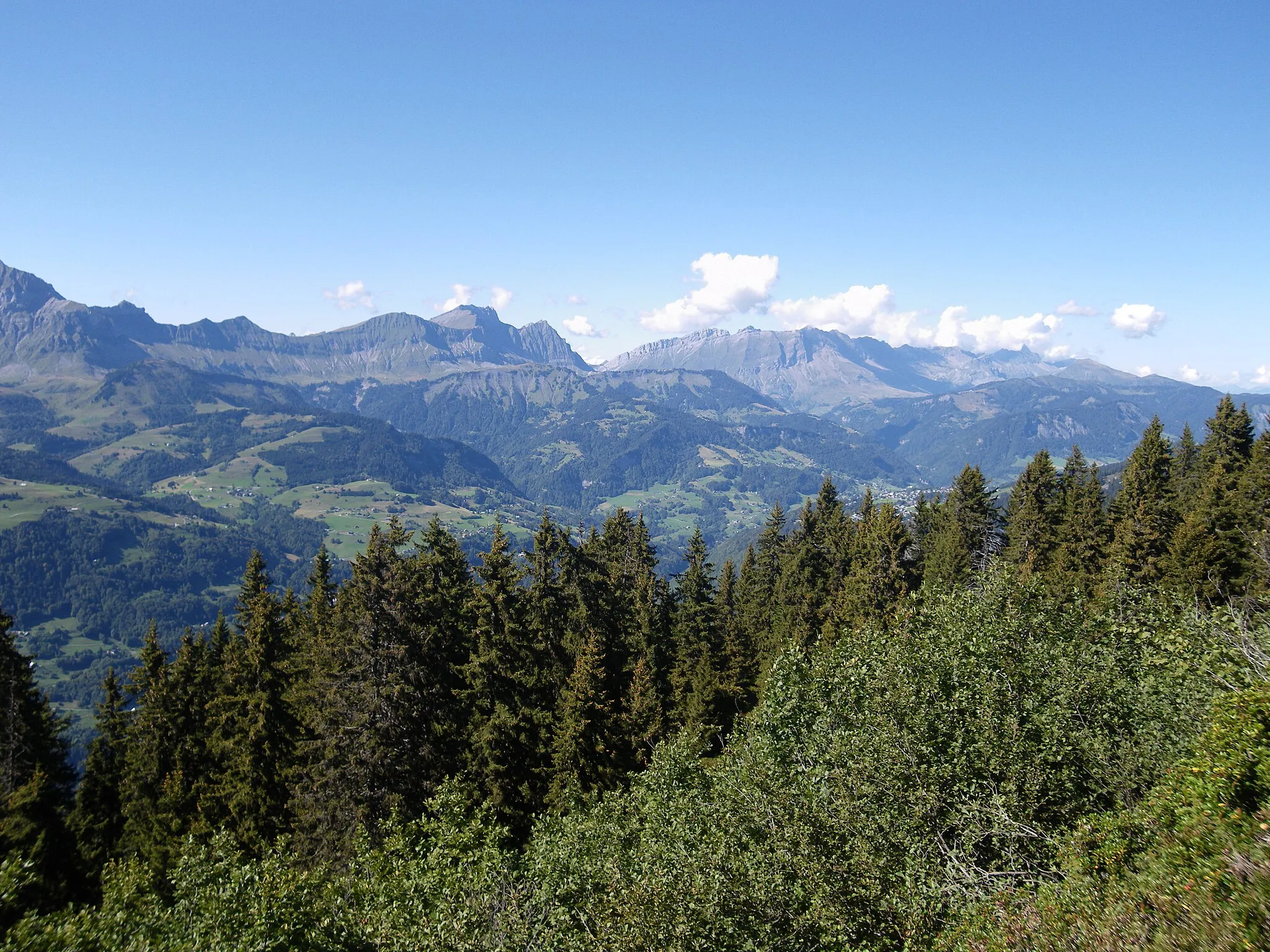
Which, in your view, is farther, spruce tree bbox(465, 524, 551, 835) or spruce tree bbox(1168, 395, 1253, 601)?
spruce tree bbox(1168, 395, 1253, 601)

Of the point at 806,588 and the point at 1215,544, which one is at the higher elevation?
the point at 1215,544

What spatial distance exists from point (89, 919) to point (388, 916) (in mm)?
6907

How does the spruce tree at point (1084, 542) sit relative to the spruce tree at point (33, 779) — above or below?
above

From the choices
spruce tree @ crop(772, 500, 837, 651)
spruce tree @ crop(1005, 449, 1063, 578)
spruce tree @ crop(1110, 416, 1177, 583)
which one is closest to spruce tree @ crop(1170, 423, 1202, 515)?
spruce tree @ crop(1110, 416, 1177, 583)

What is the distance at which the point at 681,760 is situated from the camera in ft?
94.3

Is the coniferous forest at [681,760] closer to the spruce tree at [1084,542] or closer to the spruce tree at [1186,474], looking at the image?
the spruce tree at [1084,542]

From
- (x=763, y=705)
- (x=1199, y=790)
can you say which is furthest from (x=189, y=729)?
(x=1199, y=790)

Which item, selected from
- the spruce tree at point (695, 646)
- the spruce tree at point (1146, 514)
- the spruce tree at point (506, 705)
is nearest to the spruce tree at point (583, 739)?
the spruce tree at point (506, 705)

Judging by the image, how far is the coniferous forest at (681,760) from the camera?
15227 millimetres

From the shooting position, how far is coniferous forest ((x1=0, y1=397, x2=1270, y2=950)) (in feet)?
50.0

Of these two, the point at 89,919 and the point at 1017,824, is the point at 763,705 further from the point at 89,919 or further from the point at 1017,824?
the point at 89,919

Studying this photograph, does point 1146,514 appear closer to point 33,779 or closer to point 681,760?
point 681,760

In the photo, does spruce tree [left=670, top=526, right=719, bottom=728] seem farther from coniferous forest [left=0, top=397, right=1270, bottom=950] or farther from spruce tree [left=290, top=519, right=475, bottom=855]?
spruce tree [left=290, top=519, right=475, bottom=855]

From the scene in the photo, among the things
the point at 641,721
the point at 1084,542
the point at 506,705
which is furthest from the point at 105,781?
the point at 1084,542
